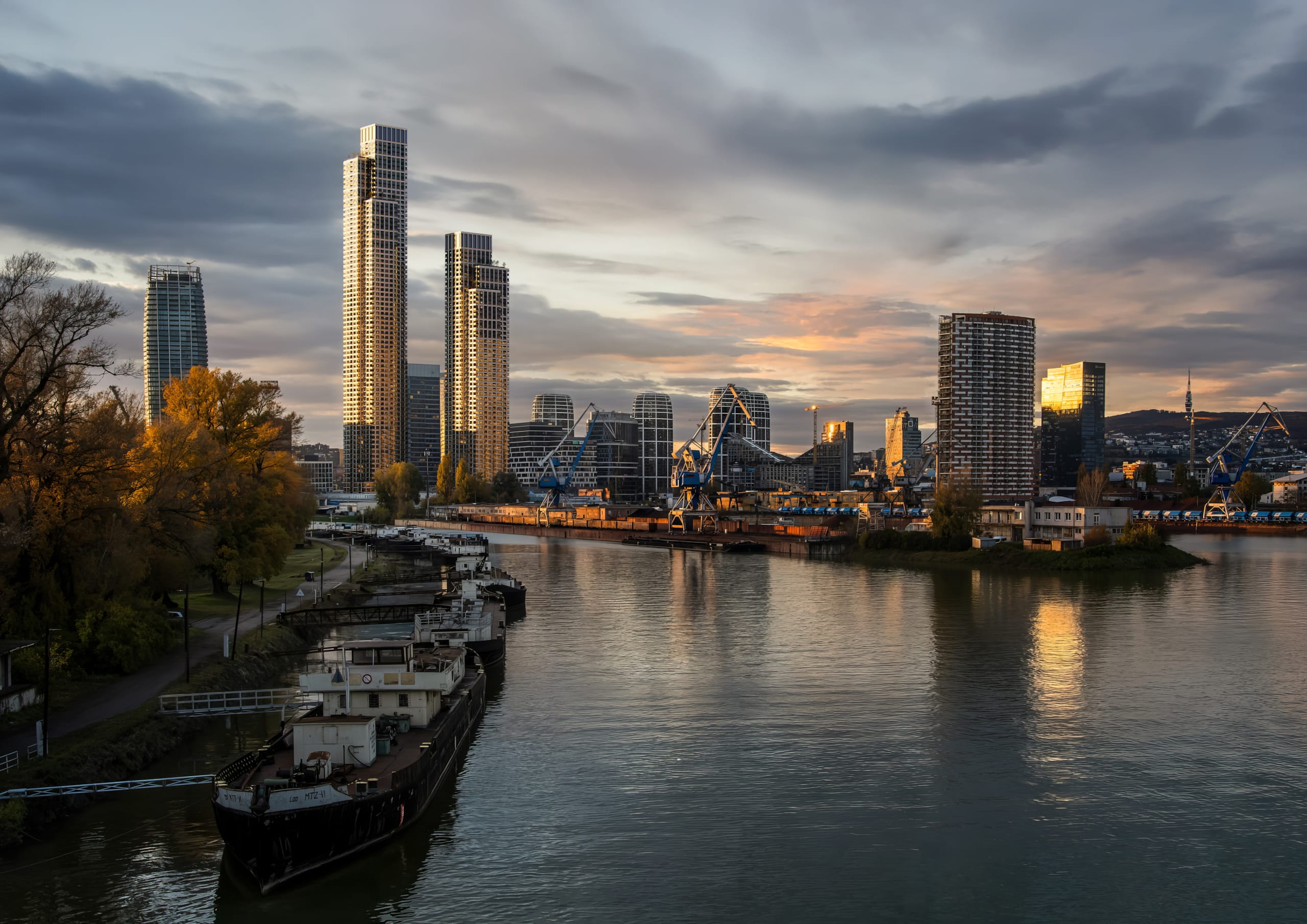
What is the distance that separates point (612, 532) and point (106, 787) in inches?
3850

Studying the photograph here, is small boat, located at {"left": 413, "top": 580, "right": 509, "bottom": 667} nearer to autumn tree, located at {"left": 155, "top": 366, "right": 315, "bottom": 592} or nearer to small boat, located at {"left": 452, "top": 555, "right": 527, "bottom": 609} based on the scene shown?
small boat, located at {"left": 452, "top": 555, "right": 527, "bottom": 609}

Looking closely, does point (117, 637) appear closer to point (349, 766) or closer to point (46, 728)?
point (46, 728)

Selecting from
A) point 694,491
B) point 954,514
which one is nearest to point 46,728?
point 954,514

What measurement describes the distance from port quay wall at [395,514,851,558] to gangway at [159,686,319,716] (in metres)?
58.2

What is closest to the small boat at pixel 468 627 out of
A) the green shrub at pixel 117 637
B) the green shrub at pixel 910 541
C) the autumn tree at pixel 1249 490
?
the green shrub at pixel 117 637

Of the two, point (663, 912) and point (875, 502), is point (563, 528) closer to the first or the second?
point (875, 502)

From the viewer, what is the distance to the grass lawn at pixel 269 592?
119ft

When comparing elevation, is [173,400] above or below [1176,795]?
above

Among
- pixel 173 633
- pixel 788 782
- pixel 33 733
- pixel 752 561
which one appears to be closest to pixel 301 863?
pixel 33 733

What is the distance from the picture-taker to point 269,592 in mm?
44250

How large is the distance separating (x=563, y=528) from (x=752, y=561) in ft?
155

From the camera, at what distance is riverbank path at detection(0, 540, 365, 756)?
19.3 meters

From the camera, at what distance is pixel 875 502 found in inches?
4390

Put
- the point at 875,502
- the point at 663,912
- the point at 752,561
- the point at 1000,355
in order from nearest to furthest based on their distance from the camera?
the point at 663,912 → the point at 752,561 → the point at 875,502 → the point at 1000,355
